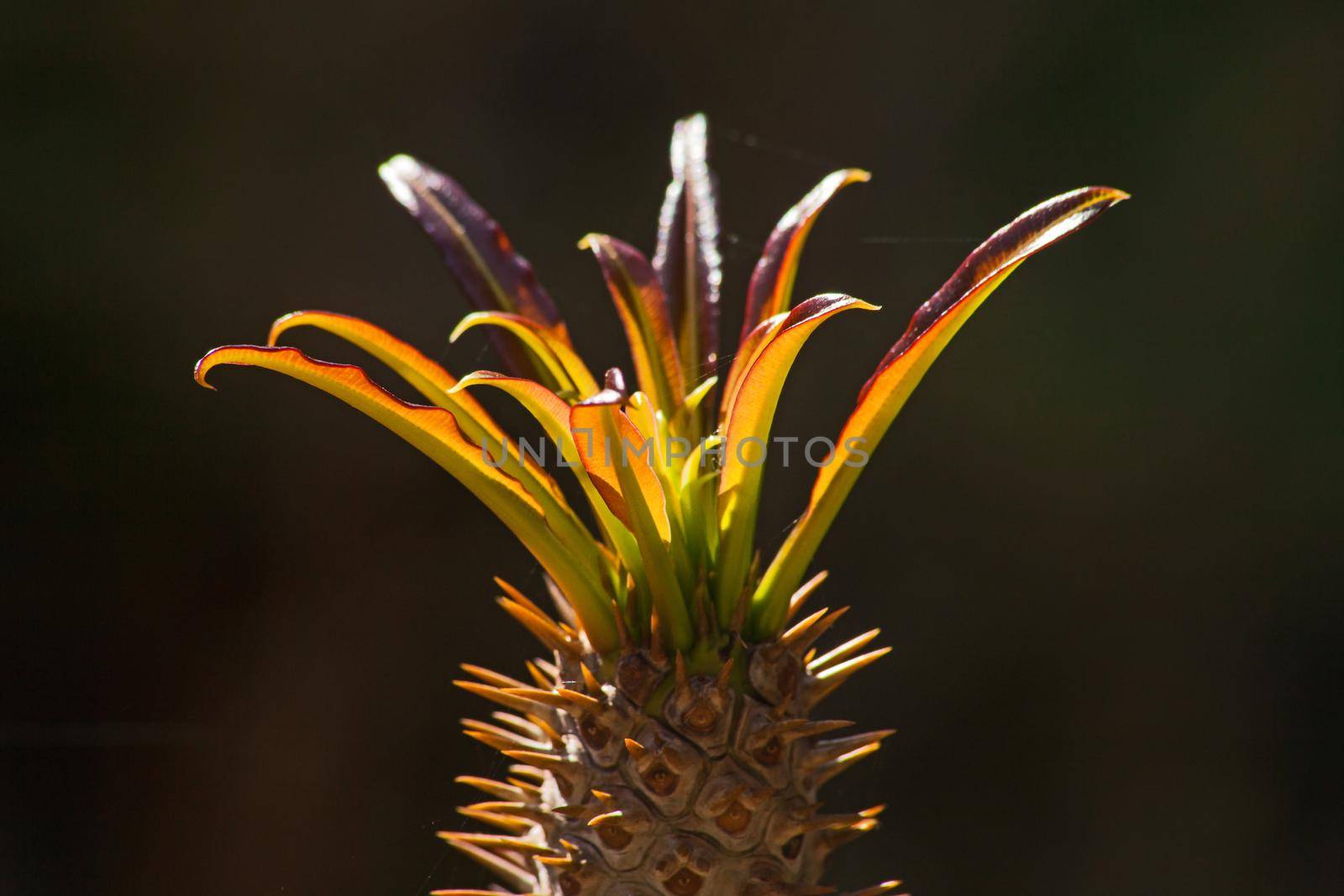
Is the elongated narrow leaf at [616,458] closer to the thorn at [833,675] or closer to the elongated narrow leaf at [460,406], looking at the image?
the elongated narrow leaf at [460,406]

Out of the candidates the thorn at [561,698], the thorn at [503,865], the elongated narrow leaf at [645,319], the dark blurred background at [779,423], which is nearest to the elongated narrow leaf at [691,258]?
the elongated narrow leaf at [645,319]

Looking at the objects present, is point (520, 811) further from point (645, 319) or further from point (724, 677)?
point (645, 319)

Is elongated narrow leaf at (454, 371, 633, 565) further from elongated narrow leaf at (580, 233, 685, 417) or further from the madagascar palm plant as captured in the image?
elongated narrow leaf at (580, 233, 685, 417)

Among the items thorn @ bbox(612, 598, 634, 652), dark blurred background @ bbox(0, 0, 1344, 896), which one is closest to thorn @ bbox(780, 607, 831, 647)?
thorn @ bbox(612, 598, 634, 652)

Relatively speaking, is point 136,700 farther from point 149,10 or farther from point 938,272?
point 938,272

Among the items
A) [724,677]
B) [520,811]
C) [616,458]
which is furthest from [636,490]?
[520,811]

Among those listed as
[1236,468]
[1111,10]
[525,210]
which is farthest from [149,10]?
[1236,468]

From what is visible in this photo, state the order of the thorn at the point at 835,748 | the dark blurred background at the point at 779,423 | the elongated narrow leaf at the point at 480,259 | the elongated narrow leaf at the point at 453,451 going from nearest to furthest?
the elongated narrow leaf at the point at 453,451, the thorn at the point at 835,748, the elongated narrow leaf at the point at 480,259, the dark blurred background at the point at 779,423
